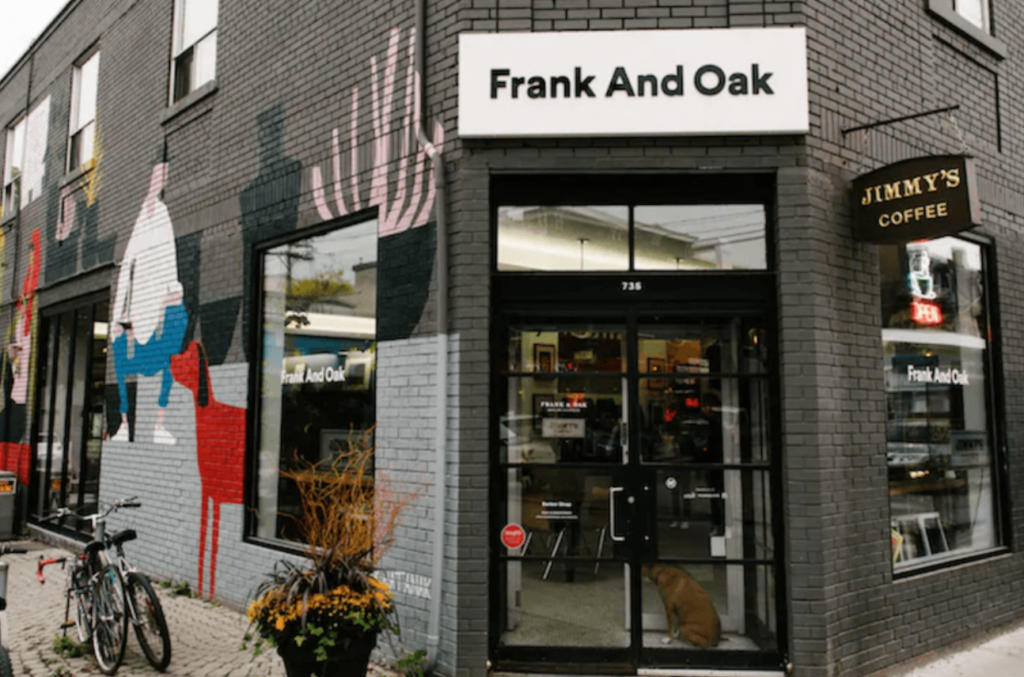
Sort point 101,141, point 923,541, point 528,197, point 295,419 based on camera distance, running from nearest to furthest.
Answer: point 528,197 < point 923,541 < point 295,419 < point 101,141

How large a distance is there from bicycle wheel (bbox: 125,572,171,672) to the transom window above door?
3293mm

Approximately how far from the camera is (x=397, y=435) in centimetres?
575

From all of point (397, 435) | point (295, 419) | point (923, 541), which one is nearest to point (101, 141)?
point (295, 419)

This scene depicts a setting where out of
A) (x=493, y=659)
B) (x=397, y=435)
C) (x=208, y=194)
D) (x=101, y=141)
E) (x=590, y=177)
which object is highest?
(x=101, y=141)

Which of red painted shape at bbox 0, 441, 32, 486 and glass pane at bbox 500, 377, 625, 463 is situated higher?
glass pane at bbox 500, 377, 625, 463

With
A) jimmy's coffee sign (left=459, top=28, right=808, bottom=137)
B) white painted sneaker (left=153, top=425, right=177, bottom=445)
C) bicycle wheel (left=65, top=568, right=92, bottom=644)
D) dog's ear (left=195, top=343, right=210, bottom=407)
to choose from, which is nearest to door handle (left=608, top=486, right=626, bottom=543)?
jimmy's coffee sign (left=459, top=28, right=808, bottom=137)

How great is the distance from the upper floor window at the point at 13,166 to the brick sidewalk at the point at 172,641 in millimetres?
Result: 8073

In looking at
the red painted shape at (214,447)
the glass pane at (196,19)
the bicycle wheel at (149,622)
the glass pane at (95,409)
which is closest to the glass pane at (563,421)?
the bicycle wheel at (149,622)

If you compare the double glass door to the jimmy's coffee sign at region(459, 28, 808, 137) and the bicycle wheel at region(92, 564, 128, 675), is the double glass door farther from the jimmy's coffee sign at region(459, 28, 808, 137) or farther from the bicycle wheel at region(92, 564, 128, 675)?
the bicycle wheel at region(92, 564, 128, 675)

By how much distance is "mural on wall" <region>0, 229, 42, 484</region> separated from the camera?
12039mm

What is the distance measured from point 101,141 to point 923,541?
34.2 feet

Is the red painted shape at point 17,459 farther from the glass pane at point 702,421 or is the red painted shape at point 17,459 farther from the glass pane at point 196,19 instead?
the glass pane at point 702,421

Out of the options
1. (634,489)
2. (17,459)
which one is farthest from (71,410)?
(634,489)

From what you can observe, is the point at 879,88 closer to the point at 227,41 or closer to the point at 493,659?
the point at 493,659
